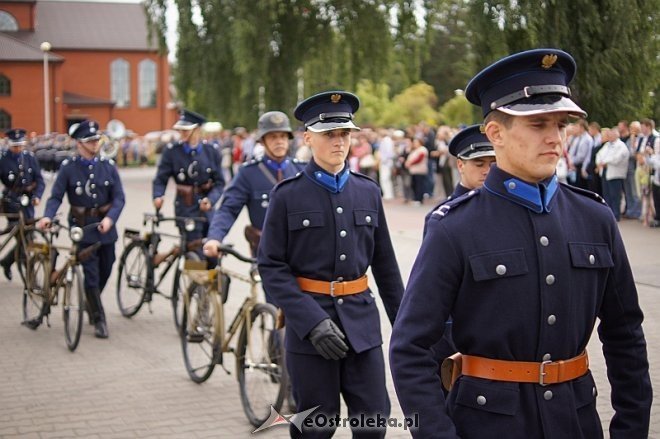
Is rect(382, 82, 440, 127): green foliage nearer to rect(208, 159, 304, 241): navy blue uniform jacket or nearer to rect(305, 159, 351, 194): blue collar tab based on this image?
rect(208, 159, 304, 241): navy blue uniform jacket

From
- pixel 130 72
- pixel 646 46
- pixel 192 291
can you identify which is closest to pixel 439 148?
pixel 646 46

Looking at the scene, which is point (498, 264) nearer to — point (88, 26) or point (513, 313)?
point (513, 313)

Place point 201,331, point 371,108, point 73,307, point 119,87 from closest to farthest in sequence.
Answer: point 201,331
point 73,307
point 371,108
point 119,87

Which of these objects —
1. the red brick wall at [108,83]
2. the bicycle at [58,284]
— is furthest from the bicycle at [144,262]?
the red brick wall at [108,83]

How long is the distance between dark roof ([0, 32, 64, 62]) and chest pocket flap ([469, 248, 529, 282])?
71.7m

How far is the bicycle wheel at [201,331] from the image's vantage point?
737 cm

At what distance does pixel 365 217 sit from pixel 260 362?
5.51 feet

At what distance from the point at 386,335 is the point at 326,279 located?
4146 millimetres

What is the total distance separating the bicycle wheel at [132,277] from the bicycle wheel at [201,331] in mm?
2479

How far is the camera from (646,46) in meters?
12.4

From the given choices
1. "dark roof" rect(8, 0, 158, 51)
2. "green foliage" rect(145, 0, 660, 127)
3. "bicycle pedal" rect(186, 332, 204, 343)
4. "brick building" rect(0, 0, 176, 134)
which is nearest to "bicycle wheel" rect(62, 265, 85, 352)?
"bicycle pedal" rect(186, 332, 204, 343)

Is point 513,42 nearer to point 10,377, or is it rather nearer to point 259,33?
point 10,377

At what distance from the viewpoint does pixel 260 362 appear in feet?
21.5

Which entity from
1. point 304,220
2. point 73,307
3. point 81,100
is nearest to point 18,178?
point 73,307
